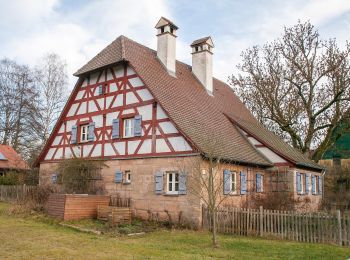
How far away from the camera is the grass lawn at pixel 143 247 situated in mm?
10086

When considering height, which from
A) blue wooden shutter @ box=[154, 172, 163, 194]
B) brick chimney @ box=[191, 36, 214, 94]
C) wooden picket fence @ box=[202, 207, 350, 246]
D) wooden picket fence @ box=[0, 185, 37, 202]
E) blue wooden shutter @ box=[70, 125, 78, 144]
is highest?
brick chimney @ box=[191, 36, 214, 94]

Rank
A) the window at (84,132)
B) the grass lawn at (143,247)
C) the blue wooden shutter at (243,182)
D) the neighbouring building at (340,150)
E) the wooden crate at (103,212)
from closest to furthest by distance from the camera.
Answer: the grass lawn at (143,247) → the wooden crate at (103,212) → the blue wooden shutter at (243,182) → the window at (84,132) → the neighbouring building at (340,150)

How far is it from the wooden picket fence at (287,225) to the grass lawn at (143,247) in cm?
75

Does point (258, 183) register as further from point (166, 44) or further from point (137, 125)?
point (166, 44)

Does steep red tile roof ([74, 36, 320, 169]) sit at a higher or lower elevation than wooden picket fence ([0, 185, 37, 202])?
higher

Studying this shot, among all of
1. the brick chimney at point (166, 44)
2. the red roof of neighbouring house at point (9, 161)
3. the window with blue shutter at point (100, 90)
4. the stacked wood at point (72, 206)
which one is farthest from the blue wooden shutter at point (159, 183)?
the red roof of neighbouring house at point (9, 161)

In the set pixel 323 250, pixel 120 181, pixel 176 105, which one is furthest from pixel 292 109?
pixel 323 250

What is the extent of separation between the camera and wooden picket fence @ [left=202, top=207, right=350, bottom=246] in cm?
1275

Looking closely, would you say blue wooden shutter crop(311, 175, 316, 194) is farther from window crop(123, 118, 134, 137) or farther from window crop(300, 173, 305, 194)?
window crop(123, 118, 134, 137)

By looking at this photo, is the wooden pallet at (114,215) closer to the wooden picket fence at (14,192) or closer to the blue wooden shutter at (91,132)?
the blue wooden shutter at (91,132)

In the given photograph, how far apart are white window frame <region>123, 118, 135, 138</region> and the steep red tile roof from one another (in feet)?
7.17

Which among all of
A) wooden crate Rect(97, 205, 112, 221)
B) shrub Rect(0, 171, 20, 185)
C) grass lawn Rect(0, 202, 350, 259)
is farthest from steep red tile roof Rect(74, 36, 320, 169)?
shrub Rect(0, 171, 20, 185)

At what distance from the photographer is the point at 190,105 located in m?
20.0

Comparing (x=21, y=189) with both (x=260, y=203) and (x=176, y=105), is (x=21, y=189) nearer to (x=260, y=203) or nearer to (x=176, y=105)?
(x=176, y=105)
